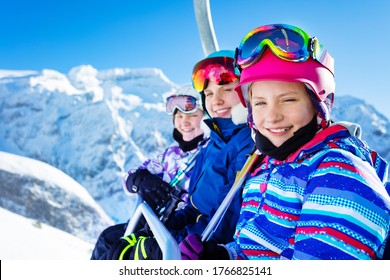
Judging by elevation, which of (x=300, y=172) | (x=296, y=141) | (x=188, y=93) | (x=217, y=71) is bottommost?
(x=300, y=172)

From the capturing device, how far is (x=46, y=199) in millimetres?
10734

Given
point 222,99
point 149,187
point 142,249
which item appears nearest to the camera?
point 142,249

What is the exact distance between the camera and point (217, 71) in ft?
6.91

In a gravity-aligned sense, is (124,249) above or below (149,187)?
below

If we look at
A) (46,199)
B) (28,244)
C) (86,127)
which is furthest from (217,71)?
(86,127)

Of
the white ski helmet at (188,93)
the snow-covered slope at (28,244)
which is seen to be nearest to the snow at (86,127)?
the snow-covered slope at (28,244)

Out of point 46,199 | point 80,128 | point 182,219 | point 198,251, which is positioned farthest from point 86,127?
point 198,251

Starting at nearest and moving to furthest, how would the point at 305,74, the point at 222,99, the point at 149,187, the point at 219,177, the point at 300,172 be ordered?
the point at 300,172 → the point at 305,74 → the point at 219,177 → the point at 222,99 → the point at 149,187

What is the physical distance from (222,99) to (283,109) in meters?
0.83

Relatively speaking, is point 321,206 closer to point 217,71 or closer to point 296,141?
point 296,141

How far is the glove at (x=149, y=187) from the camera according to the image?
7.76ft

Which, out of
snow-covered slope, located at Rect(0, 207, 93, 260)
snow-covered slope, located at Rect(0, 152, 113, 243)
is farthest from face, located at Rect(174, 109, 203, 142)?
snow-covered slope, located at Rect(0, 152, 113, 243)

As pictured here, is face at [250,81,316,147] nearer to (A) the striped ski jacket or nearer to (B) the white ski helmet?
(A) the striped ski jacket

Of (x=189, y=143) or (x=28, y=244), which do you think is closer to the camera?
(x=189, y=143)
